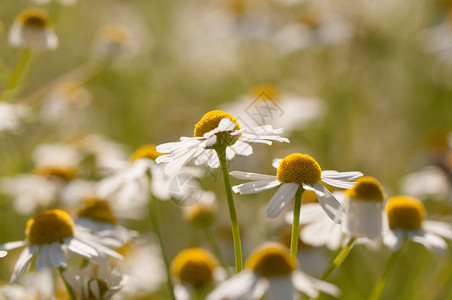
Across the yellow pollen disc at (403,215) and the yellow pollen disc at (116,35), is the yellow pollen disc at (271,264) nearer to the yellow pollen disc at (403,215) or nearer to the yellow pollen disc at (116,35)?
the yellow pollen disc at (403,215)

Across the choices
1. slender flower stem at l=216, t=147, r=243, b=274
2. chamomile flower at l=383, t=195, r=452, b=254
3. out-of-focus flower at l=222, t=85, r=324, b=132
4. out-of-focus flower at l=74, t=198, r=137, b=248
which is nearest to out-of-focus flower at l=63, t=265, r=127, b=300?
out-of-focus flower at l=74, t=198, r=137, b=248

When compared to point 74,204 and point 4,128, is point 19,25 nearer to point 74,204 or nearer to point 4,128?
point 4,128

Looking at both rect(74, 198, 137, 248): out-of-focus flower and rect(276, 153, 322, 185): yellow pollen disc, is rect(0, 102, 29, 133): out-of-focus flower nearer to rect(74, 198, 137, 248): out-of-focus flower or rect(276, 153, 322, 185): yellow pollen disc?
rect(74, 198, 137, 248): out-of-focus flower

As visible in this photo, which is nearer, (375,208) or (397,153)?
(375,208)

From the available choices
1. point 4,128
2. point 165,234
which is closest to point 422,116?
point 165,234

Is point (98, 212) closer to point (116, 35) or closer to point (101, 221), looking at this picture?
point (101, 221)

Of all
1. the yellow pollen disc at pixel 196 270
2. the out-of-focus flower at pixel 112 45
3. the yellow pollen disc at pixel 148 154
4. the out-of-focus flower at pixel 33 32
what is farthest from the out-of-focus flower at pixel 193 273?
the out-of-focus flower at pixel 112 45

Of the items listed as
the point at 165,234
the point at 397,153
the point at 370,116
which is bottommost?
the point at 165,234
